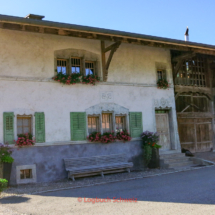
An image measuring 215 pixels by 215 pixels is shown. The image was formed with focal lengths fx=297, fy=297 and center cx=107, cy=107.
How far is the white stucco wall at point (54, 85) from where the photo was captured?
30.8 feet

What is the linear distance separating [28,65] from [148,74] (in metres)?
4.89

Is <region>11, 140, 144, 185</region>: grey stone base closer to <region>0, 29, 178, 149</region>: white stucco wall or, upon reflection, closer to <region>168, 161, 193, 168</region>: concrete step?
<region>0, 29, 178, 149</region>: white stucco wall

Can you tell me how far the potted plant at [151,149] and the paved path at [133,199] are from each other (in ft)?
7.67

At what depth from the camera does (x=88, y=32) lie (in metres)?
9.25

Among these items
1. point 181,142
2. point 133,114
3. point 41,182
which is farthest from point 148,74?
point 41,182

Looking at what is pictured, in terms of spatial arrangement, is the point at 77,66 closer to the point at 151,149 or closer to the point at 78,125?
the point at 78,125

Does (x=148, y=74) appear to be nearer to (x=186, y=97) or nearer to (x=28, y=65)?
(x=186, y=97)

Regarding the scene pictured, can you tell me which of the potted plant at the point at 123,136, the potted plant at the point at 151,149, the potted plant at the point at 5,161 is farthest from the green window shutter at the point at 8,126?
the potted plant at the point at 151,149

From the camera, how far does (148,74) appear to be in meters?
12.1

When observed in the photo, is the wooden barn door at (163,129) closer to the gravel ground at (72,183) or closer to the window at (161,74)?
the window at (161,74)

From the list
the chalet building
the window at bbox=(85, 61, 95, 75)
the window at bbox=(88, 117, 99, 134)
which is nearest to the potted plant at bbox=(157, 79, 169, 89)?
the chalet building

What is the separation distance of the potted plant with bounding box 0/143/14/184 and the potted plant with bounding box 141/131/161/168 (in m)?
4.99

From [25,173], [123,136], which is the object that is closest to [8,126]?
[25,173]

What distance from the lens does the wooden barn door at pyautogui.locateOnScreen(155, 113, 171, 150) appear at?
12438 mm
